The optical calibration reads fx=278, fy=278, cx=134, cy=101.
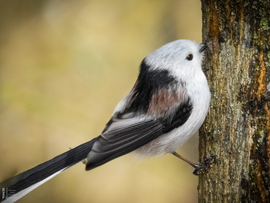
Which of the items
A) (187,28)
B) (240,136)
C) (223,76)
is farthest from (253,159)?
(187,28)

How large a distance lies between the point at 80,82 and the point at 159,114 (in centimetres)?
164

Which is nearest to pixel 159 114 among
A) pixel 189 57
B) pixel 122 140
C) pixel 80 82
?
pixel 122 140

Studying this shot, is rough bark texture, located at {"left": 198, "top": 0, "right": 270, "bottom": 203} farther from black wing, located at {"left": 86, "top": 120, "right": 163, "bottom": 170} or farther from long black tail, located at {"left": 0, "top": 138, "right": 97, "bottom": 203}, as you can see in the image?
long black tail, located at {"left": 0, "top": 138, "right": 97, "bottom": 203}

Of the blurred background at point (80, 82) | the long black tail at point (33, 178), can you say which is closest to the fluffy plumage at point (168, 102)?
the long black tail at point (33, 178)

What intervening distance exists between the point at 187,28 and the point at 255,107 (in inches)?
64.7

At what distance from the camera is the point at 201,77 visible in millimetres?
1635

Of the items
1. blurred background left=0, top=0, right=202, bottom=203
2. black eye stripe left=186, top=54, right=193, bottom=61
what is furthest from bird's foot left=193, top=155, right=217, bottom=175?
blurred background left=0, top=0, right=202, bottom=203

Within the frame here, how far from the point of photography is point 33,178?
5.02ft

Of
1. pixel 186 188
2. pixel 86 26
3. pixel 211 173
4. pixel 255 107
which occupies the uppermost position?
pixel 86 26

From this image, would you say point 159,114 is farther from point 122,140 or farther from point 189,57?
point 189,57

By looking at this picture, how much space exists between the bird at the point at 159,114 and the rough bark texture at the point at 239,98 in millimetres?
91

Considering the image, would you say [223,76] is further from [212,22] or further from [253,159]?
[253,159]

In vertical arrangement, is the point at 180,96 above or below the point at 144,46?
below

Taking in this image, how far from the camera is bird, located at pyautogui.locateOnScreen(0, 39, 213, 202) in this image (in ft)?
5.11
